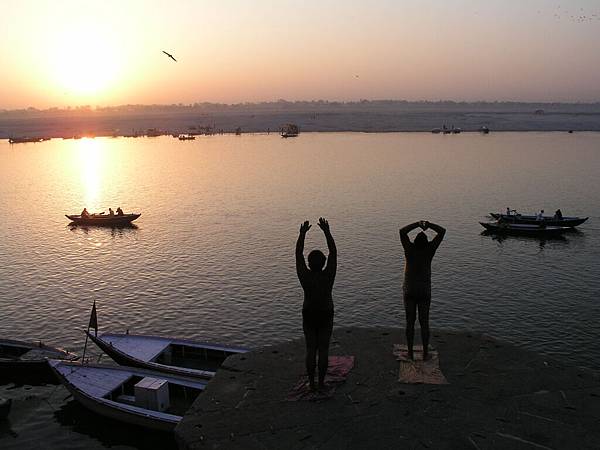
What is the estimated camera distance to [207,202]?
2660 inches

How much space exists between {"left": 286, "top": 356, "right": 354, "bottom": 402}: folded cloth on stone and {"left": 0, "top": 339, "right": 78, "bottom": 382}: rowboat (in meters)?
17.1

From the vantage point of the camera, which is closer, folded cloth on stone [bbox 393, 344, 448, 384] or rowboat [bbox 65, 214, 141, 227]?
folded cloth on stone [bbox 393, 344, 448, 384]

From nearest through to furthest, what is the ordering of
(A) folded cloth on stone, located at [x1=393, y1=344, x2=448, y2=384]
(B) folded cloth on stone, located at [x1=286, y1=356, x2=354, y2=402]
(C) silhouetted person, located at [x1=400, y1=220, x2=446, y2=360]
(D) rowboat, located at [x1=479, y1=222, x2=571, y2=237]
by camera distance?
1. (B) folded cloth on stone, located at [x1=286, y1=356, x2=354, y2=402]
2. (A) folded cloth on stone, located at [x1=393, y1=344, x2=448, y2=384]
3. (C) silhouetted person, located at [x1=400, y1=220, x2=446, y2=360]
4. (D) rowboat, located at [x1=479, y1=222, x2=571, y2=237]

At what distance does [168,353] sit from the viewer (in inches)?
917

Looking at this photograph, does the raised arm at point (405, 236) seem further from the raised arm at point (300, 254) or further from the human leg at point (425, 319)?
the raised arm at point (300, 254)

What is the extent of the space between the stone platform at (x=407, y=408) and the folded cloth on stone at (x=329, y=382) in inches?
5.5

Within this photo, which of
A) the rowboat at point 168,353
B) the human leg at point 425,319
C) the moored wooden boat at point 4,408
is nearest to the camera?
the human leg at point 425,319

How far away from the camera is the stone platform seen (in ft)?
28.8

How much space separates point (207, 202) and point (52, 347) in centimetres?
4296

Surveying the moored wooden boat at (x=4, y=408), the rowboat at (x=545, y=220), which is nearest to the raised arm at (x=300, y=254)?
the moored wooden boat at (x=4, y=408)

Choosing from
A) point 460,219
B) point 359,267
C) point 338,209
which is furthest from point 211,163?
point 359,267

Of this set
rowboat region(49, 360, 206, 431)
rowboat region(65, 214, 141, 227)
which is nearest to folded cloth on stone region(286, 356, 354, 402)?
rowboat region(49, 360, 206, 431)

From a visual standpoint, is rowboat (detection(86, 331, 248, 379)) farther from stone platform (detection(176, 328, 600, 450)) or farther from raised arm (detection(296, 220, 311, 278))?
raised arm (detection(296, 220, 311, 278))

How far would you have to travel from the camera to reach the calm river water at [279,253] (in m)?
28.7
